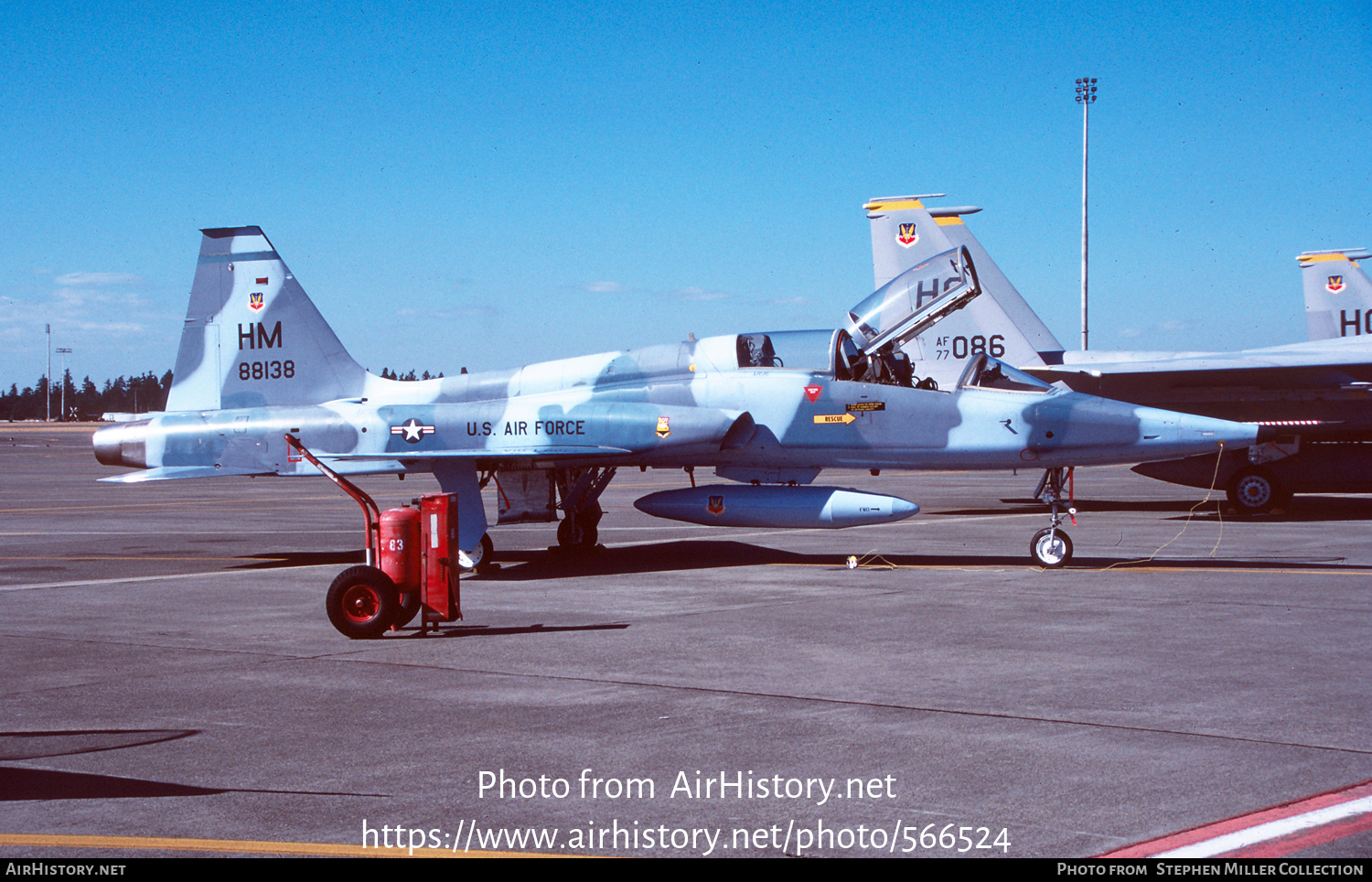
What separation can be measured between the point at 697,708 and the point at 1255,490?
17.7 meters

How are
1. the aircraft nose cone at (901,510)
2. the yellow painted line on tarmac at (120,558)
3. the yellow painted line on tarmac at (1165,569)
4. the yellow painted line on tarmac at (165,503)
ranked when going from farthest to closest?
the yellow painted line on tarmac at (165,503)
the yellow painted line on tarmac at (120,558)
the yellow painted line on tarmac at (1165,569)
the aircraft nose cone at (901,510)

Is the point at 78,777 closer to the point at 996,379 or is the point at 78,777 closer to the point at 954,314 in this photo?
the point at 996,379

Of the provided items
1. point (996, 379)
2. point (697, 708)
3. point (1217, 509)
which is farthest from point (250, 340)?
point (1217, 509)

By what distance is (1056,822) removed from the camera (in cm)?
467

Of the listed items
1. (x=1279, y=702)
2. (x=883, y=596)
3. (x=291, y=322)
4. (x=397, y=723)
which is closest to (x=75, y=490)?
(x=291, y=322)

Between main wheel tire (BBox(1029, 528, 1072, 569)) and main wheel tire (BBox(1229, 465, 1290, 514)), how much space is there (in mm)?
9739

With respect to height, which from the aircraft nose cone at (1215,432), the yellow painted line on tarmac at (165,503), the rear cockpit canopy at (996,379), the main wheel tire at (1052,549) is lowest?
the yellow painted line on tarmac at (165,503)

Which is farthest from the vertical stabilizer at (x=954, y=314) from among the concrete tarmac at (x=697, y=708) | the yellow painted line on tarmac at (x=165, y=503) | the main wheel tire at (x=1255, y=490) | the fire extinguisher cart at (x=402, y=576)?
the fire extinguisher cart at (x=402, y=576)

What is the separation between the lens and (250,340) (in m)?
16.0

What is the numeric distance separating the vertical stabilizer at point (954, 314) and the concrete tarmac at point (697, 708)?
1024cm

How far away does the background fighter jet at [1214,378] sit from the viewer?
2153cm

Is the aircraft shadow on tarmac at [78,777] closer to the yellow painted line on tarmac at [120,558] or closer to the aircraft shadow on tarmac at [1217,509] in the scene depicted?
the yellow painted line on tarmac at [120,558]
